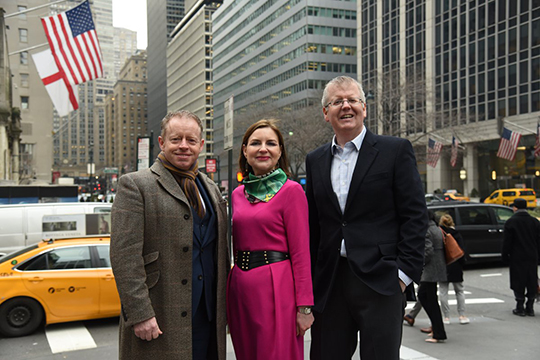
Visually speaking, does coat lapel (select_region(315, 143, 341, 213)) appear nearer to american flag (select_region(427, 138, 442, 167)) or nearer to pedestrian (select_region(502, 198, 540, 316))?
pedestrian (select_region(502, 198, 540, 316))

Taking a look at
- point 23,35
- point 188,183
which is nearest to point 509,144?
point 188,183

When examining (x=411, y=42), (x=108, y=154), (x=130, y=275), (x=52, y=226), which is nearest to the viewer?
(x=130, y=275)

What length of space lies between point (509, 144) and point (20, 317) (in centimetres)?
3164

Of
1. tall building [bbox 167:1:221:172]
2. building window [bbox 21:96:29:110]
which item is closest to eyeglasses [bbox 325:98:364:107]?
building window [bbox 21:96:29:110]

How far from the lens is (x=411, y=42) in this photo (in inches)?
2327

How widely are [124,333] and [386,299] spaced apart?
5.68 feet

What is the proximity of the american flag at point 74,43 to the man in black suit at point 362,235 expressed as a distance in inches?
615

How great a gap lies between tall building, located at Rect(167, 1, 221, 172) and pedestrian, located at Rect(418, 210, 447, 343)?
100378 mm

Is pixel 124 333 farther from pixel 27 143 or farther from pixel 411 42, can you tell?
pixel 27 143

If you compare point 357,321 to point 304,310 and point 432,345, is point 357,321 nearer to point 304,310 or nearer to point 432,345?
point 304,310

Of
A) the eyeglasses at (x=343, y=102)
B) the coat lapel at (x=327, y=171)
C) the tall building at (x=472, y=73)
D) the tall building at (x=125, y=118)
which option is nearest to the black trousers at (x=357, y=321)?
the coat lapel at (x=327, y=171)

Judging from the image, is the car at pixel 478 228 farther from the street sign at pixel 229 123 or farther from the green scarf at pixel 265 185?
the green scarf at pixel 265 185

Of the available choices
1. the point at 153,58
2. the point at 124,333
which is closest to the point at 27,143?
the point at 124,333

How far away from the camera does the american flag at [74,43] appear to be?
1697 centimetres
